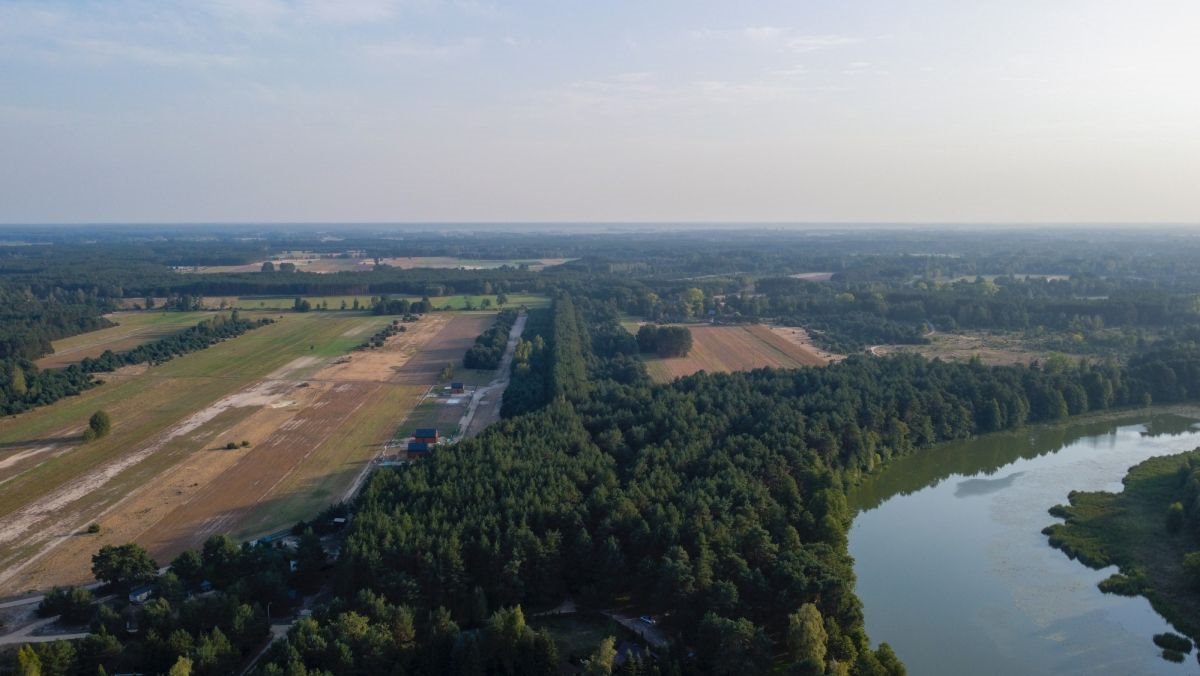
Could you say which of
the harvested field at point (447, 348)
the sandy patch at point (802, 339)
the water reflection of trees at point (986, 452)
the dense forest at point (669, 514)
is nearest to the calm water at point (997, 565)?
the water reflection of trees at point (986, 452)

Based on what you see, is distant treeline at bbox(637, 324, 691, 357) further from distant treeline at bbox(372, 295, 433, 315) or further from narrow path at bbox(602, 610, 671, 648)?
narrow path at bbox(602, 610, 671, 648)

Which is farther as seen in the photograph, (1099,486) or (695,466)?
(1099,486)

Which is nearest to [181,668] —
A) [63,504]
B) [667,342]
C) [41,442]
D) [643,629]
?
[643,629]

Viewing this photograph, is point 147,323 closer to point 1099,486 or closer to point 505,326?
point 505,326

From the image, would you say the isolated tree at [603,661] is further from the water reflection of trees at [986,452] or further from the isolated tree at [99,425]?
the isolated tree at [99,425]

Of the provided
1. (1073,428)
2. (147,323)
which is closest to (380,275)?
(147,323)

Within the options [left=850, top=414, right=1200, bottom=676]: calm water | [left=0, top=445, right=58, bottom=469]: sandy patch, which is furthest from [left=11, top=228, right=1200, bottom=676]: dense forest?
[left=0, top=445, right=58, bottom=469]: sandy patch

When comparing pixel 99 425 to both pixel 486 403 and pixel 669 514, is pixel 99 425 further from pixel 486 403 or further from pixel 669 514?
pixel 669 514
